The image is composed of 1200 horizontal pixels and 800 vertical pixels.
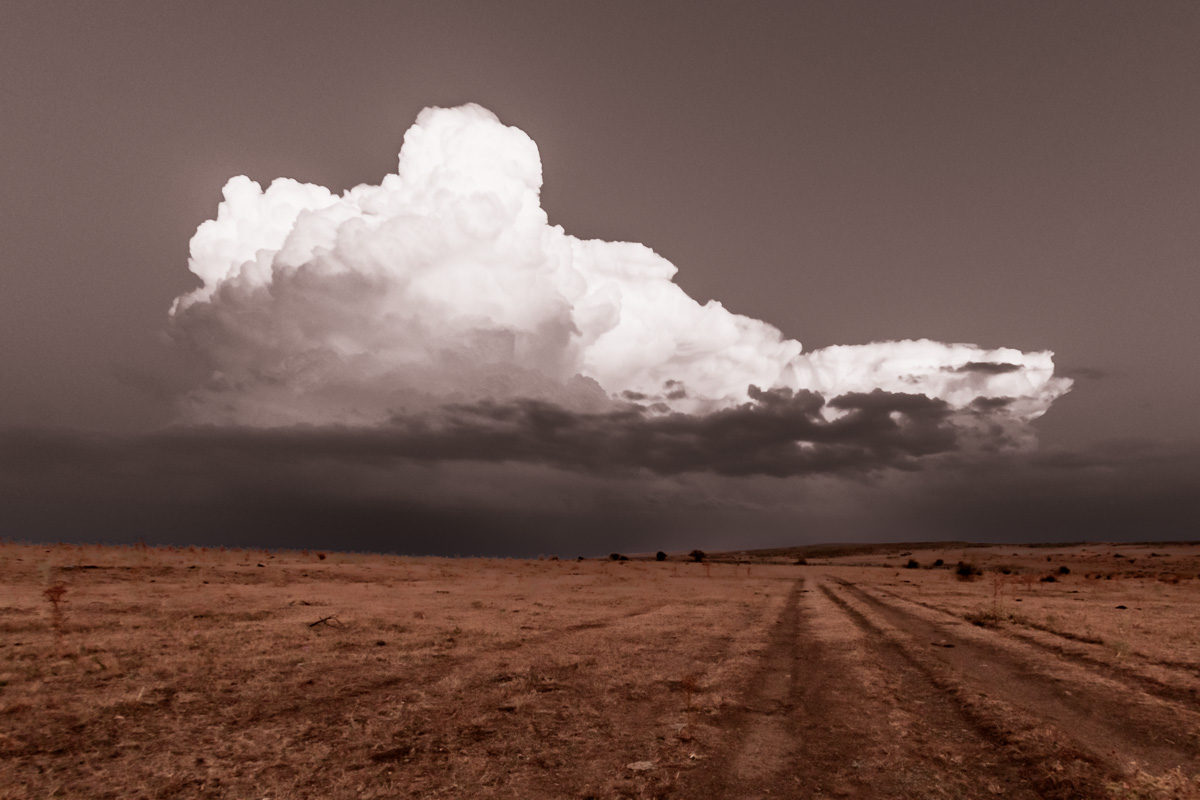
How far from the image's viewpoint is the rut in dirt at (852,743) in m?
7.12

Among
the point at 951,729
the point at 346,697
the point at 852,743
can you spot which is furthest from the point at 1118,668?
the point at 346,697

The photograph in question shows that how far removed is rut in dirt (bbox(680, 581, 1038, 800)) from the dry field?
0.04 meters

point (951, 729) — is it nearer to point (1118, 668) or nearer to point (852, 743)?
point (852, 743)

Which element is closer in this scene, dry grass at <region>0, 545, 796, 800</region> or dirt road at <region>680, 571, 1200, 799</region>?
dirt road at <region>680, 571, 1200, 799</region>

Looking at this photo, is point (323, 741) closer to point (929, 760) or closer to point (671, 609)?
point (929, 760)

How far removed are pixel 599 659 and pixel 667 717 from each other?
497 cm

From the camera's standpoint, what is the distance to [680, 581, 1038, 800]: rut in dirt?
712cm

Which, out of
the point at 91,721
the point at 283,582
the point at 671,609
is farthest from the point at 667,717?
the point at 283,582

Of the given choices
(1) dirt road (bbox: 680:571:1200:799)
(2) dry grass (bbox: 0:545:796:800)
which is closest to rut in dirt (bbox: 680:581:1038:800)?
(1) dirt road (bbox: 680:571:1200:799)

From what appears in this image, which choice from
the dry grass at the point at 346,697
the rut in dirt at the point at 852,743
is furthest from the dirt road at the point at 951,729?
the dry grass at the point at 346,697

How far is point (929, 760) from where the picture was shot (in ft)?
26.1

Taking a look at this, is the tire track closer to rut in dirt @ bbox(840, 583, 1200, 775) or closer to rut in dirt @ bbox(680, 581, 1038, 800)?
rut in dirt @ bbox(840, 583, 1200, 775)

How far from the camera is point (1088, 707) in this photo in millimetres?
10391

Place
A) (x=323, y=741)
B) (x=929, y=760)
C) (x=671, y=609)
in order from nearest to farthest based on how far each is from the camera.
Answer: (x=929, y=760)
(x=323, y=741)
(x=671, y=609)
